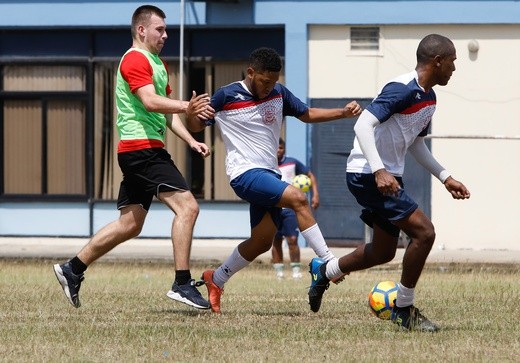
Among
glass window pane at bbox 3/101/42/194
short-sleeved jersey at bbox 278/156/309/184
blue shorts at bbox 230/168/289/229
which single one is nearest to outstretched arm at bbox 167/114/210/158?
blue shorts at bbox 230/168/289/229

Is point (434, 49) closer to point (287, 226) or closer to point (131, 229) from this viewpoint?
point (131, 229)

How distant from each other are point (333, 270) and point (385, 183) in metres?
1.26

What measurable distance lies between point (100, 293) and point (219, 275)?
2181 millimetres

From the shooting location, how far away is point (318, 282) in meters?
10.3

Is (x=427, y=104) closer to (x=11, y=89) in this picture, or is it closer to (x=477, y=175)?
(x=477, y=175)

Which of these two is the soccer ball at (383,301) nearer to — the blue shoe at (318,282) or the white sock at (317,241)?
the blue shoe at (318,282)

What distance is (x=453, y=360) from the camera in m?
7.81

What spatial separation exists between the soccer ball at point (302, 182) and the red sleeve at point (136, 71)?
7.77 metres

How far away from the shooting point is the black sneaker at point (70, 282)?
35.9 feet

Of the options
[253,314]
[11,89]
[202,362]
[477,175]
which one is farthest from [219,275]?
[11,89]

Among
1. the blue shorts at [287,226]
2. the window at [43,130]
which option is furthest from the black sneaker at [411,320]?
the window at [43,130]

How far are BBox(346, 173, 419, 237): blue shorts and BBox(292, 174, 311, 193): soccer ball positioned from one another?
27.8 feet

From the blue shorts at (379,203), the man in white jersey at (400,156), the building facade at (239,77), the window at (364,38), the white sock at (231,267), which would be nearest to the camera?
the man in white jersey at (400,156)

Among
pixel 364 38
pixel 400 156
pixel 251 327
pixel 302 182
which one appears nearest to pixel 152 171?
pixel 251 327
